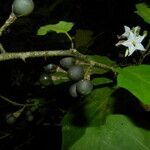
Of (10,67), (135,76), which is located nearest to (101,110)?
(135,76)

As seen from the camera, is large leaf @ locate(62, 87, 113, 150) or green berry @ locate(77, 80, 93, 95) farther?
large leaf @ locate(62, 87, 113, 150)

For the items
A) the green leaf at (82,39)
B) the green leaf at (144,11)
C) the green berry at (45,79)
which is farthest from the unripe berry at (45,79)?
the green leaf at (144,11)

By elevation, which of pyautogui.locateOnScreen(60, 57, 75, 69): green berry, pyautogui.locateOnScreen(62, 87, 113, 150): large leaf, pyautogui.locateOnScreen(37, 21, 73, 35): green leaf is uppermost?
pyautogui.locateOnScreen(37, 21, 73, 35): green leaf

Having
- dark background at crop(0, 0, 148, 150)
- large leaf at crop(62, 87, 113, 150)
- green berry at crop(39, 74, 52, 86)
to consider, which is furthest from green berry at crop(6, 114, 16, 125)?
large leaf at crop(62, 87, 113, 150)

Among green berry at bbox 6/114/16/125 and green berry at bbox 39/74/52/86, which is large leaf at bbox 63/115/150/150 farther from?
green berry at bbox 6/114/16/125

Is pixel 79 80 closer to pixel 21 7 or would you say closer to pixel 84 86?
pixel 84 86

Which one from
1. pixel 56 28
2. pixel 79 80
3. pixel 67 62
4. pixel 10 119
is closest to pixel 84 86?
pixel 79 80

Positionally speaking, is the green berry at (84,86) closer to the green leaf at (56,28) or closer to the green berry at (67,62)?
the green berry at (67,62)
